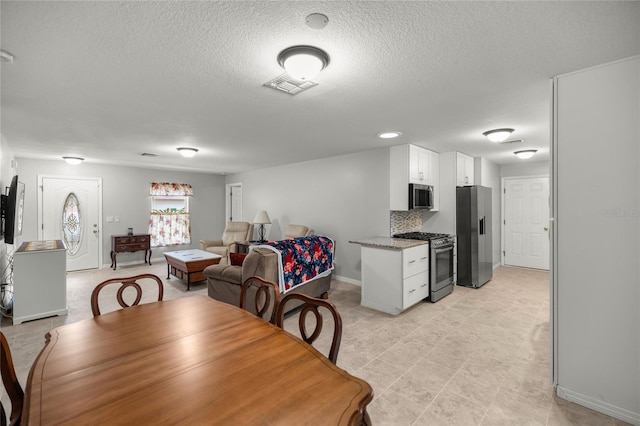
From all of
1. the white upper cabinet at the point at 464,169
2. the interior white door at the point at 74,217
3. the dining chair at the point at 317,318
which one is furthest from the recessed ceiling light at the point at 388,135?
the interior white door at the point at 74,217

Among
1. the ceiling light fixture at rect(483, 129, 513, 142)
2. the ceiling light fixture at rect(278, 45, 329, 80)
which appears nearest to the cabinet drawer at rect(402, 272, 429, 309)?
the ceiling light fixture at rect(483, 129, 513, 142)

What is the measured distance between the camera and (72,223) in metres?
6.16

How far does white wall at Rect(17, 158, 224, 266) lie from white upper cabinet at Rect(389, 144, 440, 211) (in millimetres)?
5442

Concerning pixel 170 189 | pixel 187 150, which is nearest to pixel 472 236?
pixel 187 150

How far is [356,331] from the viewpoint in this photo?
3191mm

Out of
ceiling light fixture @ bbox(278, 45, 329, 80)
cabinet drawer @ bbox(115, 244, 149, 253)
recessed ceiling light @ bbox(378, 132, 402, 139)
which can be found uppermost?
recessed ceiling light @ bbox(378, 132, 402, 139)

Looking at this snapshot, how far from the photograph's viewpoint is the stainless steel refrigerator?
4750 mm

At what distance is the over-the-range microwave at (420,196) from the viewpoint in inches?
176

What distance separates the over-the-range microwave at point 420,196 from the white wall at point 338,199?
16.0 inches

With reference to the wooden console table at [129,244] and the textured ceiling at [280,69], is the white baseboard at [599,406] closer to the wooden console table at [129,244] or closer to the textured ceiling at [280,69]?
the textured ceiling at [280,69]

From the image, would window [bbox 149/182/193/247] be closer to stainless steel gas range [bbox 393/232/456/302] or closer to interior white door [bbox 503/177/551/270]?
stainless steel gas range [bbox 393/232/456/302]

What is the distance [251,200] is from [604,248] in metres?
6.61

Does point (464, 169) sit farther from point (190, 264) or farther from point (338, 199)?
point (190, 264)

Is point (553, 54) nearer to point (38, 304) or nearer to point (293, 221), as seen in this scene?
point (293, 221)
